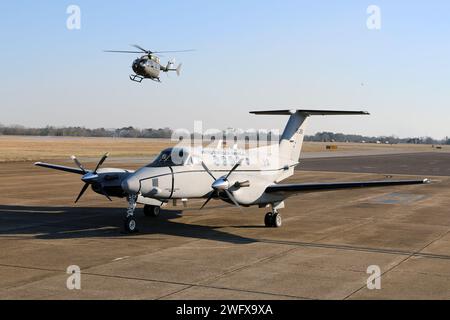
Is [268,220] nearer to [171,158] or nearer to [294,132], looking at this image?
[171,158]

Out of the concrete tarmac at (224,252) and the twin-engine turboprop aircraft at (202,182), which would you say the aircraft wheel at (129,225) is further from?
the concrete tarmac at (224,252)

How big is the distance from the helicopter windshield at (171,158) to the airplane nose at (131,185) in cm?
120

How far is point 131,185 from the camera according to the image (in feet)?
54.2

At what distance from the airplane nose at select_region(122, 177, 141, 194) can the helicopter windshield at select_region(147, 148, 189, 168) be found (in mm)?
1200

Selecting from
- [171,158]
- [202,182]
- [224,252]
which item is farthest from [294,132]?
[224,252]

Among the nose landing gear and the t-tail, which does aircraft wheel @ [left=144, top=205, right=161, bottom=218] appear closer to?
the nose landing gear

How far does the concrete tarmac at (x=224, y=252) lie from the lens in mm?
10734

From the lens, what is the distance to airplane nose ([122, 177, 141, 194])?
1650 cm

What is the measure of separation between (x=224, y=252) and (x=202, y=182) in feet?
15.3

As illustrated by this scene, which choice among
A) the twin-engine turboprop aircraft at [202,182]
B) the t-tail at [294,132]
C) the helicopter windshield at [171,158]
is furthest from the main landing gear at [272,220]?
the t-tail at [294,132]

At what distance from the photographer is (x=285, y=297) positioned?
1017 cm

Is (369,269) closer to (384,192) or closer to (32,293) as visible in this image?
(32,293)

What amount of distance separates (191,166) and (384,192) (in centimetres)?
1912
